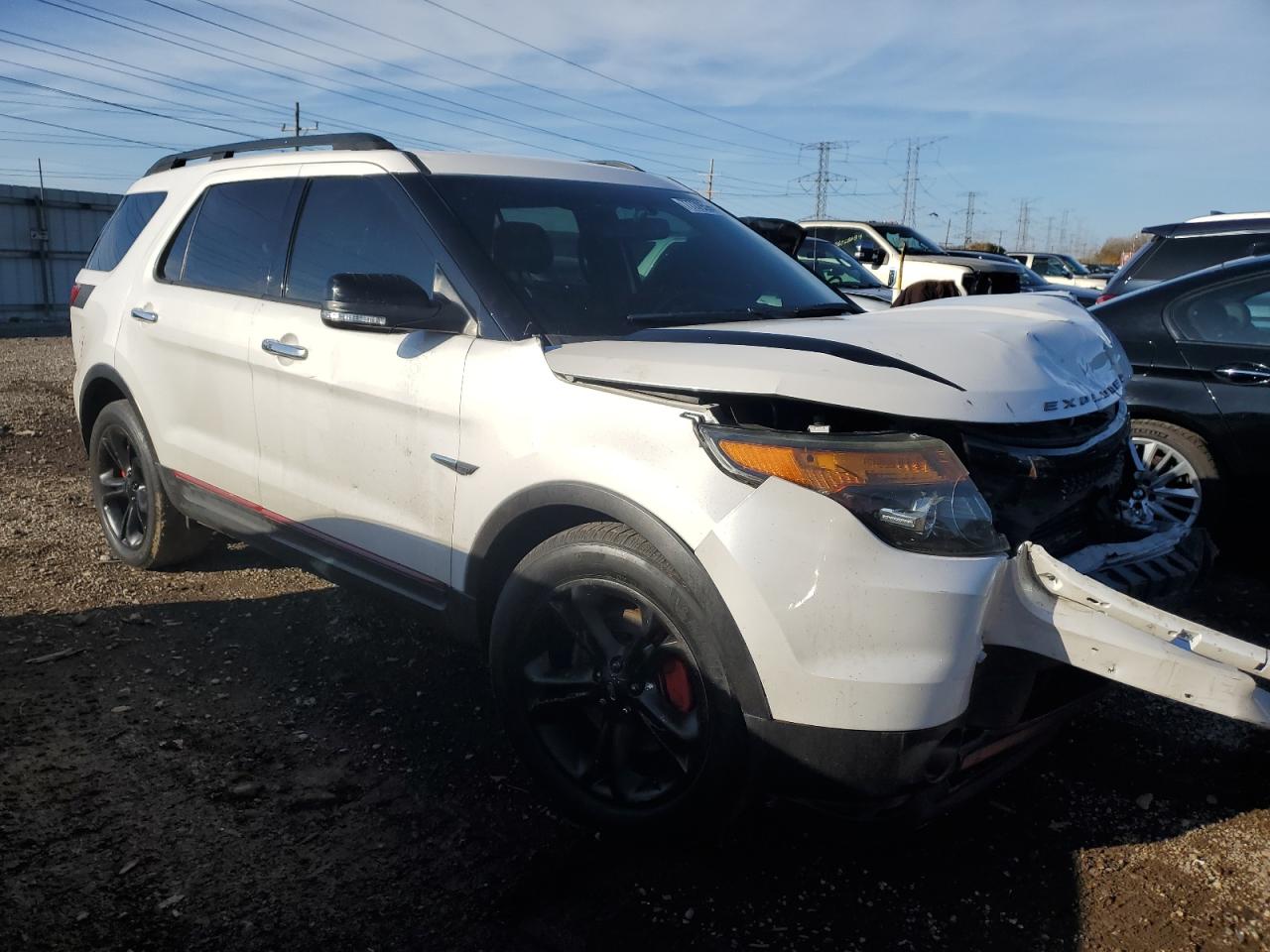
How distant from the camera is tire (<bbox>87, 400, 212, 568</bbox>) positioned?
15.4ft

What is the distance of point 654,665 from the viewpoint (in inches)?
104

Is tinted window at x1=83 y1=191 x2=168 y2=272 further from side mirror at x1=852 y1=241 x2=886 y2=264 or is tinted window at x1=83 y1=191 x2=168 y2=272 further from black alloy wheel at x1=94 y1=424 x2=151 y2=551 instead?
side mirror at x1=852 y1=241 x2=886 y2=264

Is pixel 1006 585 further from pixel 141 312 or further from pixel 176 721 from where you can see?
pixel 141 312

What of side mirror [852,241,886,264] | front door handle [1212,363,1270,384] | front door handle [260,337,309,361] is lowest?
front door handle [1212,363,1270,384]

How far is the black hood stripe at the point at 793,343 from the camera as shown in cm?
238

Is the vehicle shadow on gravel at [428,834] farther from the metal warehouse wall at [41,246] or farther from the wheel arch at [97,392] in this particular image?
the metal warehouse wall at [41,246]

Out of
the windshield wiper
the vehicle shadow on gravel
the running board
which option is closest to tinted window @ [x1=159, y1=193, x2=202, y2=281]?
the vehicle shadow on gravel

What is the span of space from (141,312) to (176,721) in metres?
1.97

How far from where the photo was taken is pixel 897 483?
2283 mm

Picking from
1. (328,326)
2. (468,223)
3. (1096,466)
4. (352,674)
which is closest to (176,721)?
(352,674)

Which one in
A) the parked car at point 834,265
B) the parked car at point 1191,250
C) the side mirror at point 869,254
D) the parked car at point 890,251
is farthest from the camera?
the side mirror at point 869,254

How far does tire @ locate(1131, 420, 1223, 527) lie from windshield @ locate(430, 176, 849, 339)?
2313 millimetres

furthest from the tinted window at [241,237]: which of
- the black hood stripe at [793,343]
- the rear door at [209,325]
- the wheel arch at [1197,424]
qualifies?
the wheel arch at [1197,424]

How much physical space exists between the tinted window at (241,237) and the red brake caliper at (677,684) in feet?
7.48
